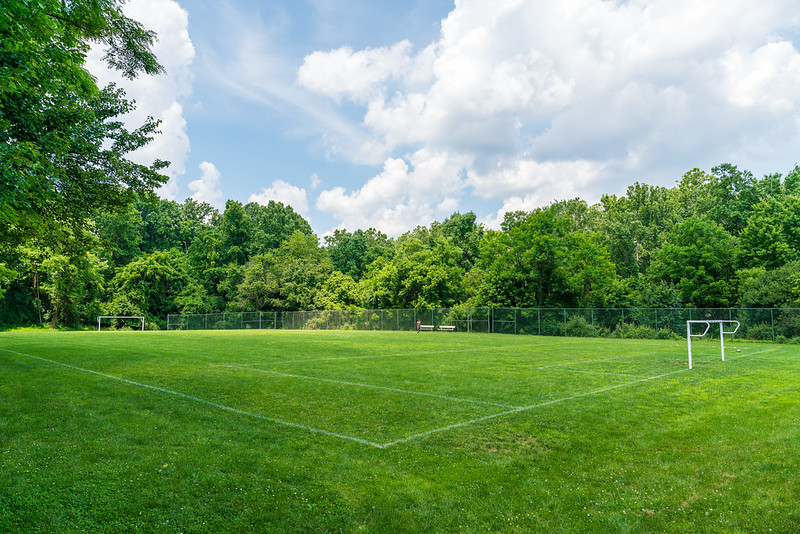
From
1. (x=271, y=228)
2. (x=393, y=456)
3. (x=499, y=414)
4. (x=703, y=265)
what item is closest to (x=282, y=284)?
(x=271, y=228)

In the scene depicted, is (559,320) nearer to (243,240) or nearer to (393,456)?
(393,456)

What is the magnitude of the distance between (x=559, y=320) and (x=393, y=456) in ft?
115

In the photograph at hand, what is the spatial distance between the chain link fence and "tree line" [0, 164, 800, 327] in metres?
4.62

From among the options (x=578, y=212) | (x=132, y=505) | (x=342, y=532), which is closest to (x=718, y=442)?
(x=342, y=532)

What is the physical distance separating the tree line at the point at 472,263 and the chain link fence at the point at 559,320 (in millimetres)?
4619

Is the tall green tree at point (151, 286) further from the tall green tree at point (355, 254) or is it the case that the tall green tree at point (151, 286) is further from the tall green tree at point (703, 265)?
the tall green tree at point (703, 265)

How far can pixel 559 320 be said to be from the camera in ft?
123

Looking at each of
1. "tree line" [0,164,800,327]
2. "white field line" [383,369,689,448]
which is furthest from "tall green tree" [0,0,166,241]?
"tree line" [0,164,800,327]

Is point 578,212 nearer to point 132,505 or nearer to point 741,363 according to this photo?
point 741,363

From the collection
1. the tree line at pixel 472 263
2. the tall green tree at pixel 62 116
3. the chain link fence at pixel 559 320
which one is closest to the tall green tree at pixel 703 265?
the tree line at pixel 472 263

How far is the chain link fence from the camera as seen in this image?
2953 centimetres

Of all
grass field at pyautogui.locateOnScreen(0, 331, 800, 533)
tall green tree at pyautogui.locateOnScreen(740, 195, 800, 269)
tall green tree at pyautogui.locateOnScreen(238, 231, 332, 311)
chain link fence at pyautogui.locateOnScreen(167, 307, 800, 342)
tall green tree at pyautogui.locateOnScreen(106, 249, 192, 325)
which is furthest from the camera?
tall green tree at pyautogui.locateOnScreen(238, 231, 332, 311)

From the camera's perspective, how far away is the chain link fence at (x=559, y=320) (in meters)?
29.5

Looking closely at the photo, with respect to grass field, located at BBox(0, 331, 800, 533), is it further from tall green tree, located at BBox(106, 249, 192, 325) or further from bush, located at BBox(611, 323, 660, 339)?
tall green tree, located at BBox(106, 249, 192, 325)
